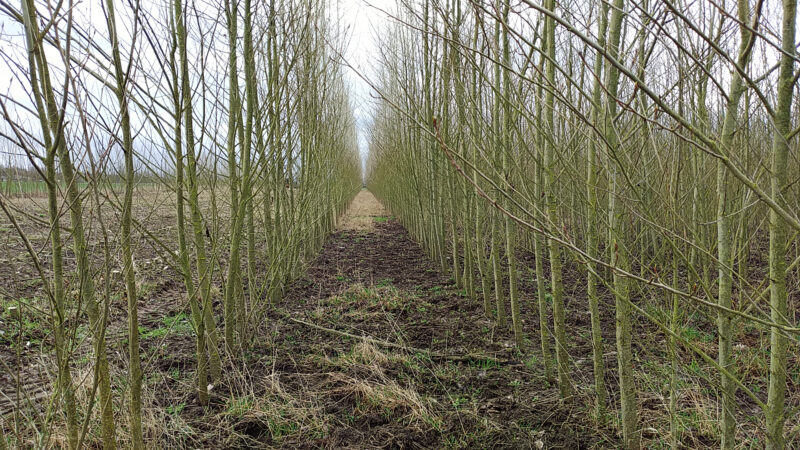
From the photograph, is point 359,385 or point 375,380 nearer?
point 359,385

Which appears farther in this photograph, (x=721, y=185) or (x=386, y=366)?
(x=386, y=366)

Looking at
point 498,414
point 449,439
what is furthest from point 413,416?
point 498,414

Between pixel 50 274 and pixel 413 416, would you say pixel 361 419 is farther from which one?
pixel 50 274

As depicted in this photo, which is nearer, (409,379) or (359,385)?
(359,385)

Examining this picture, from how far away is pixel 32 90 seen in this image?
1.41 meters

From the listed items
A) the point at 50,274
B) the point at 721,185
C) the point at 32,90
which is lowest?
the point at 50,274

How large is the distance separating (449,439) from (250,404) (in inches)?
48.6

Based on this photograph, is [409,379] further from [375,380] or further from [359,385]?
[359,385]

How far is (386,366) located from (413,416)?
2.74 ft

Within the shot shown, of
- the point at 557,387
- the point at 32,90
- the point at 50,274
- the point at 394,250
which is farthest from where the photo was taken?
the point at 394,250

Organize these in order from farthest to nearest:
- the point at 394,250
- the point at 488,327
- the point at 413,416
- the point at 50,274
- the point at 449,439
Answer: the point at 394,250
the point at 50,274
the point at 488,327
the point at 413,416
the point at 449,439

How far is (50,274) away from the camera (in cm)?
586

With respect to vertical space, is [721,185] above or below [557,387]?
above

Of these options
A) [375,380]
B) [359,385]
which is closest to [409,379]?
[375,380]
